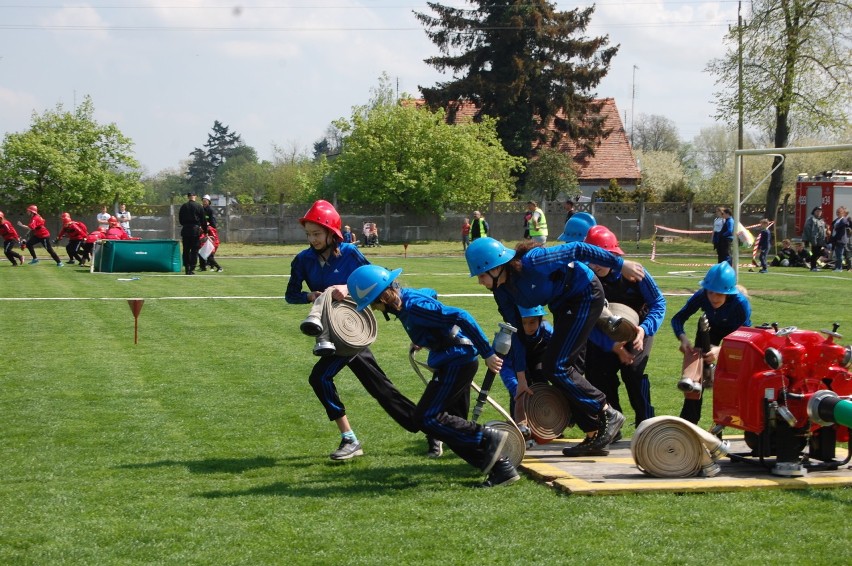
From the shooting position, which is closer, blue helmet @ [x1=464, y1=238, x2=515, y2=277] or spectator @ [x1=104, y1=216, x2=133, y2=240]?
blue helmet @ [x1=464, y1=238, x2=515, y2=277]

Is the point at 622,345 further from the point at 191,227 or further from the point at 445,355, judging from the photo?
the point at 191,227

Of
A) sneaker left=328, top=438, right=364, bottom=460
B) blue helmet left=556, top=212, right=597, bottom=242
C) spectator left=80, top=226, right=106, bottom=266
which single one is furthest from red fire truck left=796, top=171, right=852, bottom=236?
sneaker left=328, top=438, right=364, bottom=460

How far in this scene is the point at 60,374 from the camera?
467 inches

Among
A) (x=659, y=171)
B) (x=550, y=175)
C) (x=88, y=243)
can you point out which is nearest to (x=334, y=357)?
(x=88, y=243)

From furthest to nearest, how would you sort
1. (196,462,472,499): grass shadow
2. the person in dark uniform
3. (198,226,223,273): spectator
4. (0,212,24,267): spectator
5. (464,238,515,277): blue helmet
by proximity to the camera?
1. (0,212,24,267): spectator
2. (198,226,223,273): spectator
3. the person in dark uniform
4. (464,238,515,277): blue helmet
5. (196,462,472,499): grass shadow

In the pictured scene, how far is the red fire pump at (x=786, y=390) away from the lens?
6812 millimetres

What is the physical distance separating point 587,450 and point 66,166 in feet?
138

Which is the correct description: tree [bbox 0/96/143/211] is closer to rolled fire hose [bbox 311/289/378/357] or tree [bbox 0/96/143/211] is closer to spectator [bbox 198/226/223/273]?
spectator [bbox 198/226/223/273]

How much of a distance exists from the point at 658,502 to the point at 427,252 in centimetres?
3594

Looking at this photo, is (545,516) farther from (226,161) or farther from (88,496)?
(226,161)

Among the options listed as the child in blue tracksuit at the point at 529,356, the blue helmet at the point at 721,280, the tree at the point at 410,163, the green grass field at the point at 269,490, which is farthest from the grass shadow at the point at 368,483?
the tree at the point at 410,163

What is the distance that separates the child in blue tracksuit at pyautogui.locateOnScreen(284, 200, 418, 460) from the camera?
781 cm

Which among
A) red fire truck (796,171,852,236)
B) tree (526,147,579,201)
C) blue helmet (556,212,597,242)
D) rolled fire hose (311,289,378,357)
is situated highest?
tree (526,147,579,201)

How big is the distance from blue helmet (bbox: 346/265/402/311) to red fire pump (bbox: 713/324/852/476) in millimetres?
2546
